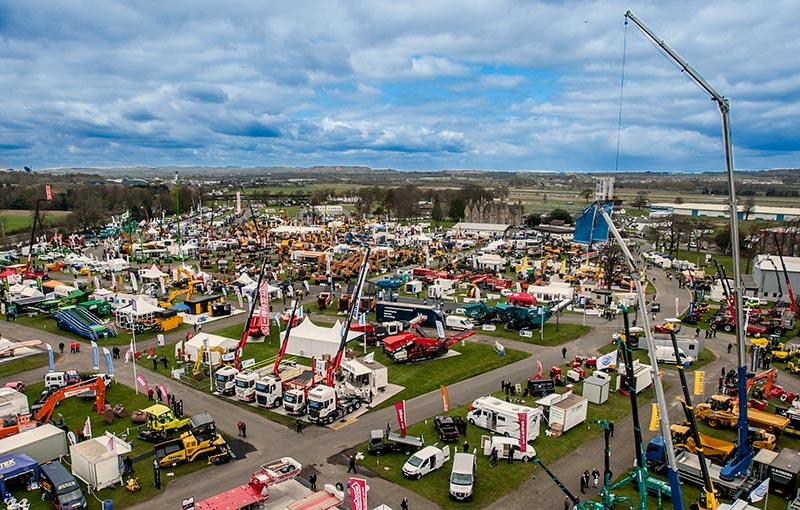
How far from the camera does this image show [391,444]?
19719 millimetres

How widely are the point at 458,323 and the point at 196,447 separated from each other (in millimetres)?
20565

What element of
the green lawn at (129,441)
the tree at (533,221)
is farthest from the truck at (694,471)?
the tree at (533,221)

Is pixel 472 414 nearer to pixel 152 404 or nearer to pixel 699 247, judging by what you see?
pixel 152 404

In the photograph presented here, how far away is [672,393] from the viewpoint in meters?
25.8

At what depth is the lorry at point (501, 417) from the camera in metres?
20.7

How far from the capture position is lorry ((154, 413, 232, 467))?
61.8 feet

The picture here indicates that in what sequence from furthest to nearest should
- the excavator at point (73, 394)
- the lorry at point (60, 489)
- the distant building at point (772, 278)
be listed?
the distant building at point (772, 278)
the excavator at point (73, 394)
the lorry at point (60, 489)

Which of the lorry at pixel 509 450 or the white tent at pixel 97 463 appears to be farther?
the lorry at pixel 509 450

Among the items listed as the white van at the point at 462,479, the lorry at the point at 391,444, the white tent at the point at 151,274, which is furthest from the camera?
the white tent at the point at 151,274

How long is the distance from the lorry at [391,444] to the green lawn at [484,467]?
8.5 inches

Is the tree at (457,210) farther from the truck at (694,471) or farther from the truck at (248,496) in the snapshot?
the truck at (248,496)

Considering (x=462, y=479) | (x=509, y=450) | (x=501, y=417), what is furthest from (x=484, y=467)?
(x=501, y=417)

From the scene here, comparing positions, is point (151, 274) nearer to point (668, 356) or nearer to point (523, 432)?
point (523, 432)

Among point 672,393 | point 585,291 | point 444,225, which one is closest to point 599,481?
point 672,393
